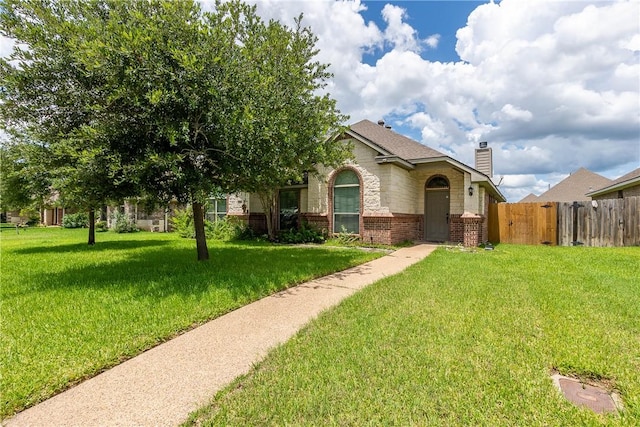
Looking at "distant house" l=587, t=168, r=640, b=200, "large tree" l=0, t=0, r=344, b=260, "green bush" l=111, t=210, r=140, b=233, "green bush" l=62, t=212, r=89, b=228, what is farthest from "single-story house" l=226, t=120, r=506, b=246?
"green bush" l=62, t=212, r=89, b=228

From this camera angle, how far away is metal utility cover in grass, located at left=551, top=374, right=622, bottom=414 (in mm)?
2311

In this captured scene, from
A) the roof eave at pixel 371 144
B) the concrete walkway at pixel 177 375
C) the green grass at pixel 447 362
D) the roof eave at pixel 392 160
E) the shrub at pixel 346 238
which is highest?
the roof eave at pixel 371 144

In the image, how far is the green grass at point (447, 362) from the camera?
2.17m

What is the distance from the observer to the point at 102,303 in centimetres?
457

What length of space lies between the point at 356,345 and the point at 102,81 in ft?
22.5

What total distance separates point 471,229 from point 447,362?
34.6 feet

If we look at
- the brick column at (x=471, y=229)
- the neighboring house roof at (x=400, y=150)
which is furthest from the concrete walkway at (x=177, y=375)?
the brick column at (x=471, y=229)

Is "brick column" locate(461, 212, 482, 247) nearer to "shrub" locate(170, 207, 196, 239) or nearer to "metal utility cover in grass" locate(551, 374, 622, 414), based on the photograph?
"metal utility cover in grass" locate(551, 374, 622, 414)

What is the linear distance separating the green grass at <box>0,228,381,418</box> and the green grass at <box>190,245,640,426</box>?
1.49 metres

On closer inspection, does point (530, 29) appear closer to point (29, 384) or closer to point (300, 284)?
point (300, 284)

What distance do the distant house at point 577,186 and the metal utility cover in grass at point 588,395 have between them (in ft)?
116

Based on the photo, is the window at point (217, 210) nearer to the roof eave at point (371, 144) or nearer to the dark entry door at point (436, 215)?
the roof eave at point (371, 144)

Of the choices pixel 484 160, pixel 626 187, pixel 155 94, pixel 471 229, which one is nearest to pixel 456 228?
pixel 471 229

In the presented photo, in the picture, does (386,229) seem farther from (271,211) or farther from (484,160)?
(484,160)
